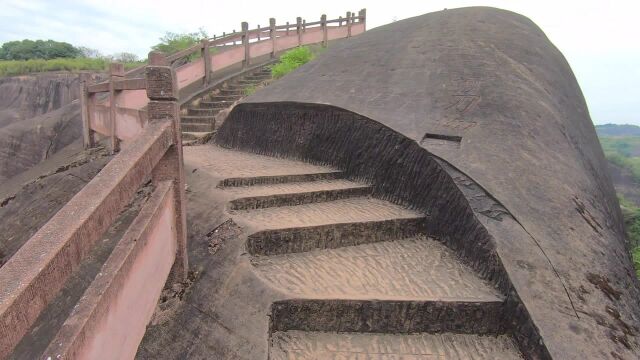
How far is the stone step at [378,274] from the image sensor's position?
236 centimetres

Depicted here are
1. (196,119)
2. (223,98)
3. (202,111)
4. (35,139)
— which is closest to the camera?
(196,119)

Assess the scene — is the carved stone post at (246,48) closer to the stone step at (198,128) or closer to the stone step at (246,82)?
the stone step at (246,82)

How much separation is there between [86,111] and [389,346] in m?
7.43

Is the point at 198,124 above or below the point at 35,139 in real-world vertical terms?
above

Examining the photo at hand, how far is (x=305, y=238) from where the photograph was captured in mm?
2869

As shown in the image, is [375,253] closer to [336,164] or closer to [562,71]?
[336,164]

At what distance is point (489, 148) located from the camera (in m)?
3.29

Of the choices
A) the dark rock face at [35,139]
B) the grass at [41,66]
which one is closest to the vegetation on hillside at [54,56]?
the grass at [41,66]

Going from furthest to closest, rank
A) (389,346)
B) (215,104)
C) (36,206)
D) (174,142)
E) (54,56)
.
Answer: (54,56)
(215,104)
(36,206)
(174,142)
(389,346)

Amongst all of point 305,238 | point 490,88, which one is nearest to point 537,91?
point 490,88

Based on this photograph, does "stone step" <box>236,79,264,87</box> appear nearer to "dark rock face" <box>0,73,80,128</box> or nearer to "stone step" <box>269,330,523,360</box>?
"stone step" <box>269,330,523,360</box>

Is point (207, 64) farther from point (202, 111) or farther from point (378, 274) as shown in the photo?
point (378, 274)

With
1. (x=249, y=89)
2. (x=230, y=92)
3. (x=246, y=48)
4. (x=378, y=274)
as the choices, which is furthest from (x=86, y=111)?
(x=378, y=274)

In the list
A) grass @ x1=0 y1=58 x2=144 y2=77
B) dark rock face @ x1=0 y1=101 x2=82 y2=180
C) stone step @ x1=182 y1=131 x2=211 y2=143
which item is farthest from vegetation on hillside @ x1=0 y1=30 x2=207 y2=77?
stone step @ x1=182 y1=131 x2=211 y2=143
